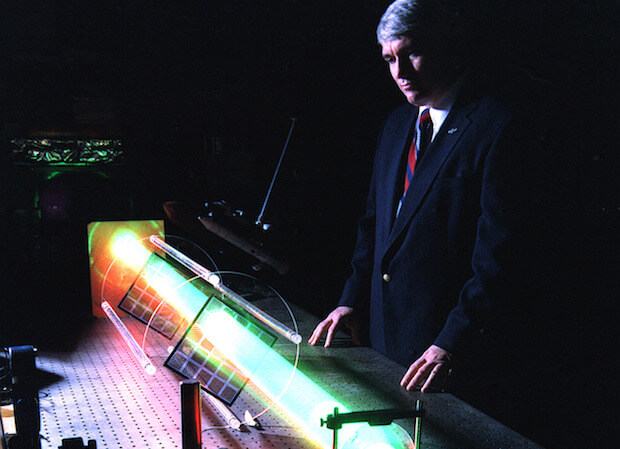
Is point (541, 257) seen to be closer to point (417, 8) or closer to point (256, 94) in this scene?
point (417, 8)

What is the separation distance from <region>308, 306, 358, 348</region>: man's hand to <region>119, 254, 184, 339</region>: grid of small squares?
45 cm

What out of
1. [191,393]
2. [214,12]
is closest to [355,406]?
[191,393]

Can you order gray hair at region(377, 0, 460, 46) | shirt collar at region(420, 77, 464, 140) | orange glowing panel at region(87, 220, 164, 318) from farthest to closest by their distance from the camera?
orange glowing panel at region(87, 220, 164, 318) → shirt collar at region(420, 77, 464, 140) → gray hair at region(377, 0, 460, 46)

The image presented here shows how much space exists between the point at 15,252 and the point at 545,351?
8.66ft

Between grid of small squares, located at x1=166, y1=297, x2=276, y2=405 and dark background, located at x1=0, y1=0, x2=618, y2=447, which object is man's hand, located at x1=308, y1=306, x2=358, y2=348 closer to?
grid of small squares, located at x1=166, y1=297, x2=276, y2=405

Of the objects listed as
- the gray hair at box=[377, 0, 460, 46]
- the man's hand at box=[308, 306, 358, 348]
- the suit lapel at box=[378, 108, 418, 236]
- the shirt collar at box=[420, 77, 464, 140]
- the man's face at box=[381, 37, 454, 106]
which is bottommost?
the man's hand at box=[308, 306, 358, 348]

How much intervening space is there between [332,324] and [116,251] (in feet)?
3.91

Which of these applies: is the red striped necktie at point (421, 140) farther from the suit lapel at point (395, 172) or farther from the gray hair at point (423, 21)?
the gray hair at point (423, 21)

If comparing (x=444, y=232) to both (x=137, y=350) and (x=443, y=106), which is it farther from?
(x=137, y=350)

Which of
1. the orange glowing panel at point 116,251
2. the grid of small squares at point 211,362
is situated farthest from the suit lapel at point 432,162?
the orange glowing panel at point 116,251

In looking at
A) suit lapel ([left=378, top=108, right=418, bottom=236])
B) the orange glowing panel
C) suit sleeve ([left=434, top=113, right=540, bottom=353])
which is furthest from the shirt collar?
the orange glowing panel

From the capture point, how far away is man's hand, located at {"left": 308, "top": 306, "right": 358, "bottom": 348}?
179cm

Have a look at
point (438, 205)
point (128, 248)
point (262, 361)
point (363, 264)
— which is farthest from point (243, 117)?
point (262, 361)

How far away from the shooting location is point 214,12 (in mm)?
3039
